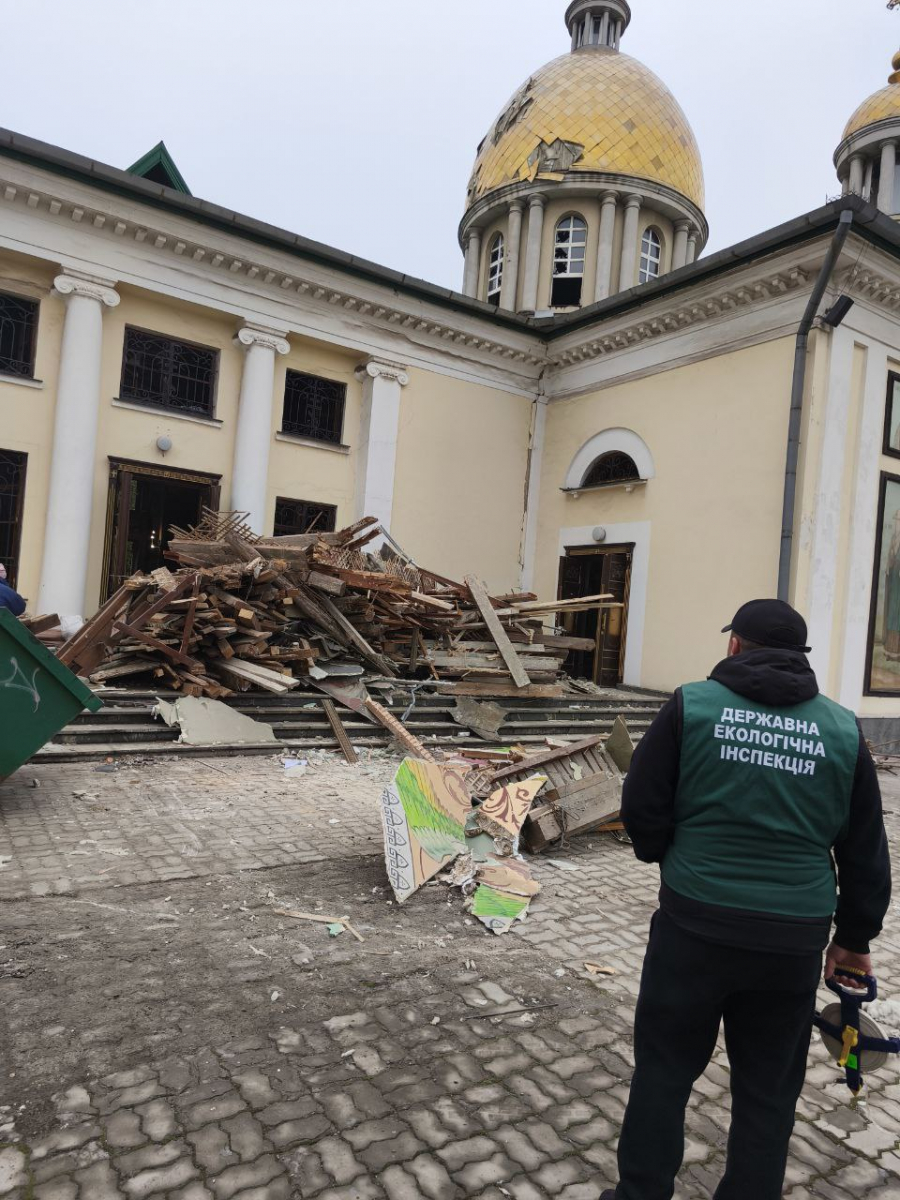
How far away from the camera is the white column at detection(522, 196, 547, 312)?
22.6 meters

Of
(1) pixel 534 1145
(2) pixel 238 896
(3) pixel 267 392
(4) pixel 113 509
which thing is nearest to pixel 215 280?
(3) pixel 267 392

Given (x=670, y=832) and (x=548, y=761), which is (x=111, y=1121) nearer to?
(x=670, y=832)

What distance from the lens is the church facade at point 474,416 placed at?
12.7 meters

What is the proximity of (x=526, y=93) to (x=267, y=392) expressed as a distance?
15636mm

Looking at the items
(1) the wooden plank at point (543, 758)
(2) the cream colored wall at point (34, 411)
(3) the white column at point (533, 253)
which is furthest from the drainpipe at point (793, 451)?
(2) the cream colored wall at point (34, 411)

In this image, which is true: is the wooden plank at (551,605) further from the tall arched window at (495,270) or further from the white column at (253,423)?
the tall arched window at (495,270)

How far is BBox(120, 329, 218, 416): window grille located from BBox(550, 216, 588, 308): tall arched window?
40.7 feet

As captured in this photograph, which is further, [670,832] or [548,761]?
[548,761]

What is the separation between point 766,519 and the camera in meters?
13.1

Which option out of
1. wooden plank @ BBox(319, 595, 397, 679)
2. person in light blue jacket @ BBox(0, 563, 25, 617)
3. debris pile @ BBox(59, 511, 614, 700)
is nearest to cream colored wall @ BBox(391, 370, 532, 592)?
debris pile @ BBox(59, 511, 614, 700)

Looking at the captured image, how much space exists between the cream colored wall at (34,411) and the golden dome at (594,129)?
15.1m

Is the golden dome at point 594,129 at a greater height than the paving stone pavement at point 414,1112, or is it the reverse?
the golden dome at point 594,129

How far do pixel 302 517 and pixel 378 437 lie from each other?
2.25 m

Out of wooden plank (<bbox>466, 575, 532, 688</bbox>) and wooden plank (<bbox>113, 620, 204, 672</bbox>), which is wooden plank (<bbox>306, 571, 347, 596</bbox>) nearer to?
wooden plank (<bbox>113, 620, 204, 672</bbox>)
